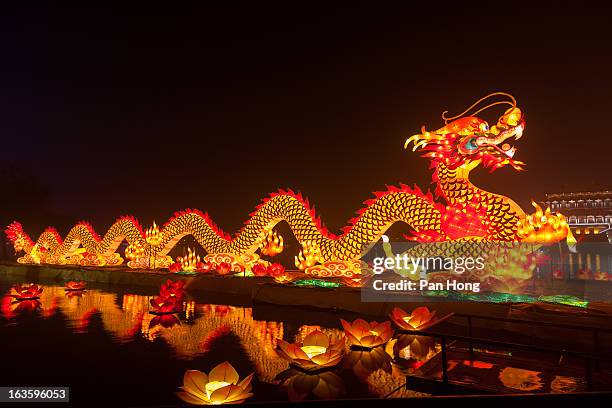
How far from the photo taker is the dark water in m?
4.68

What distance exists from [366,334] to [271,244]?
831cm

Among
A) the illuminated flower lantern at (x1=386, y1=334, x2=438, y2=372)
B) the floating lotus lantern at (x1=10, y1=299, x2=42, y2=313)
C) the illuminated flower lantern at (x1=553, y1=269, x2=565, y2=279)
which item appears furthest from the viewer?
the illuminated flower lantern at (x1=553, y1=269, x2=565, y2=279)

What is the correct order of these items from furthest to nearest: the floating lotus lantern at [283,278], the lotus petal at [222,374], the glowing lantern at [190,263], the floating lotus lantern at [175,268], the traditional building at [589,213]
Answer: the traditional building at [589,213]
the floating lotus lantern at [175,268]
the glowing lantern at [190,263]
the floating lotus lantern at [283,278]
the lotus petal at [222,374]

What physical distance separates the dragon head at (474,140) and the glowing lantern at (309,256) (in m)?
3.96

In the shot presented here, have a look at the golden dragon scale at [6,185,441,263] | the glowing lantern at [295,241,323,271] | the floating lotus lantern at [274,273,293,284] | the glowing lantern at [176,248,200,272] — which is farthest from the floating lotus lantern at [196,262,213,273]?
the glowing lantern at [295,241,323,271]

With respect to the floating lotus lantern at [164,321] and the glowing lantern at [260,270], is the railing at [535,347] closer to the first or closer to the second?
the floating lotus lantern at [164,321]

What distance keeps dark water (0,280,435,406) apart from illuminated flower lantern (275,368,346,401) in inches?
0.4

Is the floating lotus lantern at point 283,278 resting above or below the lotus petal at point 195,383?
above

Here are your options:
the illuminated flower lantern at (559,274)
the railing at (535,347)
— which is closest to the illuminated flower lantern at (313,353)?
the railing at (535,347)

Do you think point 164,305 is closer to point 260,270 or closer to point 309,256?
point 309,256

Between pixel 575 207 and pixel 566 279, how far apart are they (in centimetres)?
744

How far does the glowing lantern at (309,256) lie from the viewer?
40.0ft

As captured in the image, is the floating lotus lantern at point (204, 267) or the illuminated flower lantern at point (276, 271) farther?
the floating lotus lantern at point (204, 267)

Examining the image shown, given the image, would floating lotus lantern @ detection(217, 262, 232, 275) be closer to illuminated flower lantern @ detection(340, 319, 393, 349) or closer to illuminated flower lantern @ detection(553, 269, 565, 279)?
illuminated flower lantern @ detection(340, 319, 393, 349)
